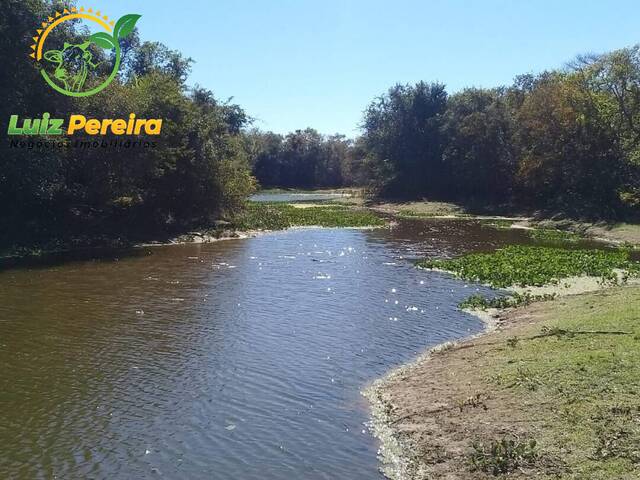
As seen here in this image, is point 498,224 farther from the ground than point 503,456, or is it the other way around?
point 498,224

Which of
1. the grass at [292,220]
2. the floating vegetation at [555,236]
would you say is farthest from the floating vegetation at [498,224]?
the grass at [292,220]

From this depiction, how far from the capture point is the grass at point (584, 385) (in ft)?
28.2

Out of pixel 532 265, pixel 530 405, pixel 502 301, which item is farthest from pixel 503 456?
pixel 532 265

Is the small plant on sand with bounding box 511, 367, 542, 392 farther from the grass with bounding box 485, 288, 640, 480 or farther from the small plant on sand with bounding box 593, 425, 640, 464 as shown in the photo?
the small plant on sand with bounding box 593, 425, 640, 464

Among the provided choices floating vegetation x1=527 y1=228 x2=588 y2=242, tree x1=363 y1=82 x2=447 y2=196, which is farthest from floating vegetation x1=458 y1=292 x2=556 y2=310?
tree x1=363 y1=82 x2=447 y2=196

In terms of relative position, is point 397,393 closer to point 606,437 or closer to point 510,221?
point 606,437

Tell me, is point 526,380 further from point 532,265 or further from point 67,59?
point 67,59

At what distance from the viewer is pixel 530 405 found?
10.8 meters

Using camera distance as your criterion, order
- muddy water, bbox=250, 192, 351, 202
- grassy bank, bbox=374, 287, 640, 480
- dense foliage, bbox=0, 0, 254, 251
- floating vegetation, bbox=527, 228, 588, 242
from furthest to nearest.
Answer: muddy water, bbox=250, 192, 351, 202, floating vegetation, bbox=527, 228, 588, 242, dense foliage, bbox=0, 0, 254, 251, grassy bank, bbox=374, 287, 640, 480

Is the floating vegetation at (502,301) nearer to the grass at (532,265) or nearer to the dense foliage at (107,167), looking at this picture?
the grass at (532,265)

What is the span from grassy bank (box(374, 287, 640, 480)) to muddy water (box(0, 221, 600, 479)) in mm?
1107

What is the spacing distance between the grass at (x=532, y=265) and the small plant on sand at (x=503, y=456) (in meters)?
17.7

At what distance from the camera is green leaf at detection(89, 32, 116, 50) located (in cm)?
4228

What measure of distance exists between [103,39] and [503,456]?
4406 cm
